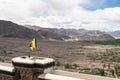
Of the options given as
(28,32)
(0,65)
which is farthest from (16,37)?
(0,65)

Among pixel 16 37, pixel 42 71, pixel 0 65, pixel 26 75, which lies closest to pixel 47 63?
pixel 42 71

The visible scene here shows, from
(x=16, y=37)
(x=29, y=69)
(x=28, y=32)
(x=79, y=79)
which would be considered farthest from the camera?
(x=28, y=32)

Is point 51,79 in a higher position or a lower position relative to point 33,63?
lower

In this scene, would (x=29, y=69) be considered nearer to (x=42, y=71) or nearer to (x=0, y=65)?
(x=42, y=71)

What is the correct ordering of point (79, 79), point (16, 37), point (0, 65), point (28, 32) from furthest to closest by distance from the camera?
point (28, 32) → point (16, 37) → point (0, 65) → point (79, 79)

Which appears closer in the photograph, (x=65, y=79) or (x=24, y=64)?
(x=65, y=79)

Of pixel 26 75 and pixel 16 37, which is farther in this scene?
pixel 16 37

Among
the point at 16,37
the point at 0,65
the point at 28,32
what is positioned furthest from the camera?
the point at 28,32

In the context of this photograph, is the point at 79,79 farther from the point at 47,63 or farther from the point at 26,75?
the point at 26,75

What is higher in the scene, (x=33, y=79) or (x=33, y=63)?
(x=33, y=63)
